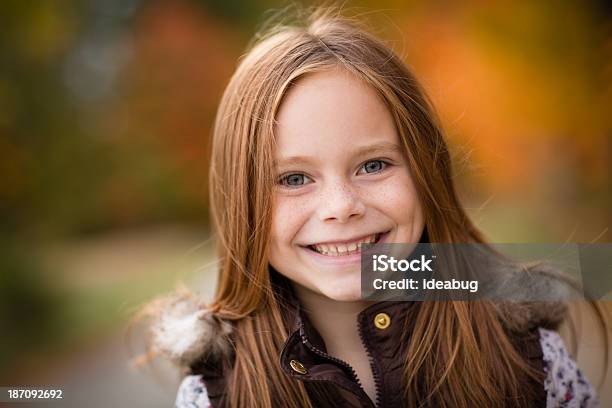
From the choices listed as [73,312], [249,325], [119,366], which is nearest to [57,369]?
[119,366]

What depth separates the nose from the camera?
0.83 m

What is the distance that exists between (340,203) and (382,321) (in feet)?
0.66

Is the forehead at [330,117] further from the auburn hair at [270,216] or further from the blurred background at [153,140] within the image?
the blurred background at [153,140]

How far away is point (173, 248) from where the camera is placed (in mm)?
3600

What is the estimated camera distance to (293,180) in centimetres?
88

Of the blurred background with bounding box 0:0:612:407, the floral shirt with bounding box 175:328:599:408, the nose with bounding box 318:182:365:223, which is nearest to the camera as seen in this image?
the nose with bounding box 318:182:365:223

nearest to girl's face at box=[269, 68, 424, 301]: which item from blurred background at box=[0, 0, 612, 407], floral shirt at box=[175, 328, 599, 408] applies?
floral shirt at box=[175, 328, 599, 408]

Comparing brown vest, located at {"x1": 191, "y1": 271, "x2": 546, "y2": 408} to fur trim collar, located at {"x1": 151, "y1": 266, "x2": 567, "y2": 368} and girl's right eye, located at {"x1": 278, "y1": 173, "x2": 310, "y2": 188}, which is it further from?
girl's right eye, located at {"x1": 278, "y1": 173, "x2": 310, "y2": 188}

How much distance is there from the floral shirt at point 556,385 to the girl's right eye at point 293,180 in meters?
0.34

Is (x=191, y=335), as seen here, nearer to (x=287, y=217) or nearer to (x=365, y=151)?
(x=287, y=217)

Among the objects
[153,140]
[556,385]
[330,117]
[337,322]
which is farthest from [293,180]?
[153,140]

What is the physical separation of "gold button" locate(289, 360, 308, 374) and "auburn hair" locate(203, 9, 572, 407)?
0.06m

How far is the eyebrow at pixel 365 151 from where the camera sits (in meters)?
0.84

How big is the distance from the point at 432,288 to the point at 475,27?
2726mm
